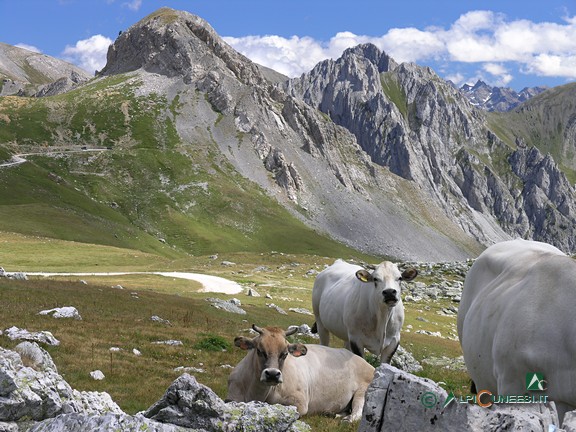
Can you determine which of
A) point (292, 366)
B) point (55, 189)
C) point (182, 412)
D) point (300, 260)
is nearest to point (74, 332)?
point (292, 366)

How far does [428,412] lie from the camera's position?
243 inches

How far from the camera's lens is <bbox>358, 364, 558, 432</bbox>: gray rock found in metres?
5.88

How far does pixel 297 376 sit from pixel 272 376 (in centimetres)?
176

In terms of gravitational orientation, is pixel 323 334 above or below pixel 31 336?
above

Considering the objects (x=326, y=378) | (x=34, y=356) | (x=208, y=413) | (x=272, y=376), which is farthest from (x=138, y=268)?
(x=208, y=413)

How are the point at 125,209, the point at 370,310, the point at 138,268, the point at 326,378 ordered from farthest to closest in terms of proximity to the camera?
the point at 125,209, the point at 138,268, the point at 370,310, the point at 326,378

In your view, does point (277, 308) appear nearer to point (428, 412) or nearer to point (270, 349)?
point (270, 349)

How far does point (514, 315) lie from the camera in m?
8.28

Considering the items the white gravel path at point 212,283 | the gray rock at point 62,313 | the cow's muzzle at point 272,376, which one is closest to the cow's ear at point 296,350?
the cow's muzzle at point 272,376

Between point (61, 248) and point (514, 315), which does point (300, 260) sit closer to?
point (61, 248)

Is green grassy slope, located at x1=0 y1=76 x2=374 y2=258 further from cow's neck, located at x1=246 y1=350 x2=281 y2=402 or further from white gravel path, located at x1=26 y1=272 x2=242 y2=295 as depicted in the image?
cow's neck, located at x1=246 y1=350 x2=281 y2=402

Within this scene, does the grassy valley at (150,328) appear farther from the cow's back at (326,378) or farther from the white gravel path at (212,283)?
the white gravel path at (212,283)

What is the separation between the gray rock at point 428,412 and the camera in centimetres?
588

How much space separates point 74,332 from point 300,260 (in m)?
81.9
